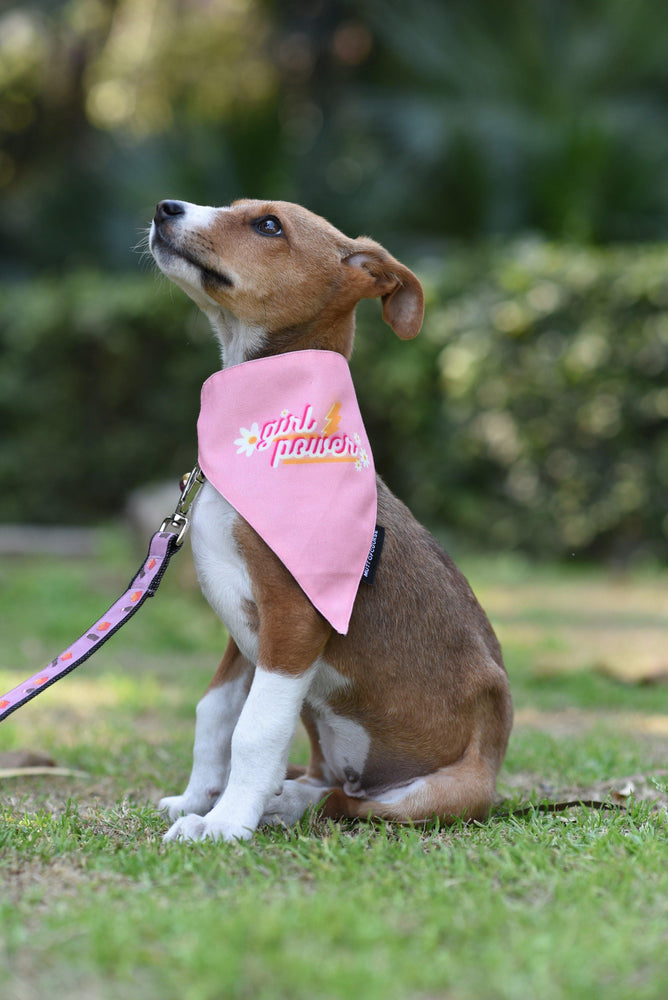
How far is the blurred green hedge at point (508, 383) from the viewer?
33.0 feet

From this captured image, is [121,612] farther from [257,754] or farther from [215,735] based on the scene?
[257,754]

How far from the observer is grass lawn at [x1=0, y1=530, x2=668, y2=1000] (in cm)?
209

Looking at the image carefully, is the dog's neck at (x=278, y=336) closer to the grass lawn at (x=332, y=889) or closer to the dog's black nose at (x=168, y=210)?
the dog's black nose at (x=168, y=210)

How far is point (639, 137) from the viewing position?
1259 cm

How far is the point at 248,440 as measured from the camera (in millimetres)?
3355

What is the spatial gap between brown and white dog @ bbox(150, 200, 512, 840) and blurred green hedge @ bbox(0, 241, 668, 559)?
5934mm


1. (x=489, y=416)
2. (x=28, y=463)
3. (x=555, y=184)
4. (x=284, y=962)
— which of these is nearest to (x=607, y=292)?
(x=489, y=416)

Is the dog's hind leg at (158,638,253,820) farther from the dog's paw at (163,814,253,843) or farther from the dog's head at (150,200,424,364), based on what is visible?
the dog's head at (150,200,424,364)

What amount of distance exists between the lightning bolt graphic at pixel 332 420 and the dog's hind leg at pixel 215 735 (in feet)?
2.48

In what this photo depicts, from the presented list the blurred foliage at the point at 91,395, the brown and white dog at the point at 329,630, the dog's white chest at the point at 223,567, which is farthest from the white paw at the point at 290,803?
the blurred foliage at the point at 91,395

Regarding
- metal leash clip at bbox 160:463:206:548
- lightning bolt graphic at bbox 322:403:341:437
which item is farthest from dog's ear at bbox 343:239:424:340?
metal leash clip at bbox 160:463:206:548

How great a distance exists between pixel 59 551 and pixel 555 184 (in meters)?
6.91

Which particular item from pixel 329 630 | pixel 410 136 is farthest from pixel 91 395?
pixel 329 630

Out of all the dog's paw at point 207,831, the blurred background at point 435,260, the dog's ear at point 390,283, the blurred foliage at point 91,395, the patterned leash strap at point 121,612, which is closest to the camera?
the dog's paw at point 207,831
